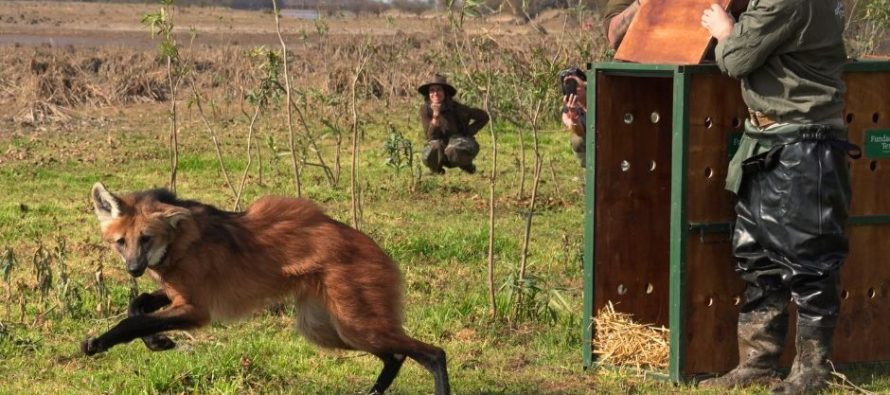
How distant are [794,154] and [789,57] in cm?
40

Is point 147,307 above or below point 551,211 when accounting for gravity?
above

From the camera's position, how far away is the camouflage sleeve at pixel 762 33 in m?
5.31

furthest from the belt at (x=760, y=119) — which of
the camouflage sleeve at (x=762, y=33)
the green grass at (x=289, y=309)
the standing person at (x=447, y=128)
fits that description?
the standing person at (x=447, y=128)

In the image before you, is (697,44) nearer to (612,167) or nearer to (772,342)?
(612,167)

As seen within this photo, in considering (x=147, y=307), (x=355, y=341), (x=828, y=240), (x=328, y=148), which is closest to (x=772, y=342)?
(x=828, y=240)

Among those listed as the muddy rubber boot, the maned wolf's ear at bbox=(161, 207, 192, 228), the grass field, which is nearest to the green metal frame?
the grass field

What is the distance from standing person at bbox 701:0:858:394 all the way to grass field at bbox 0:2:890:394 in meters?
→ 0.63

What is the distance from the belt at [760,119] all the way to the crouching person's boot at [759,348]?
0.81 m

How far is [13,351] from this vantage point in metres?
6.59

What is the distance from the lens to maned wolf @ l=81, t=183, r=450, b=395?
17.5ft

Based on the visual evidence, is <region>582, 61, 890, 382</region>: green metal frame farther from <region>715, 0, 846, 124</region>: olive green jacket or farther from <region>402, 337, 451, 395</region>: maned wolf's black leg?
<region>402, 337, 451, 395</region>: maned wolf's black leg

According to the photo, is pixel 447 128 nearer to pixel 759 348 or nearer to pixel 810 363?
pixel 759 348

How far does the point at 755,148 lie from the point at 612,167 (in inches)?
33.2

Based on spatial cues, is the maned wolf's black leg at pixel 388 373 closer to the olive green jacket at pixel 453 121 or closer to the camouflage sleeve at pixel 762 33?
the camouflage sleeve at pixel 762 33
